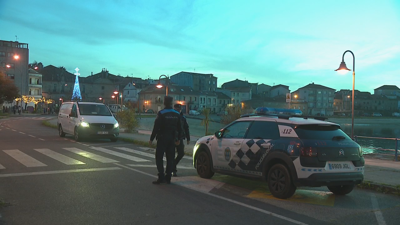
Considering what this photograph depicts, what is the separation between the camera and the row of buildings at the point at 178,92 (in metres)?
90.4

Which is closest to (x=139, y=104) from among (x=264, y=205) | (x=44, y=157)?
(x=44, y=157)

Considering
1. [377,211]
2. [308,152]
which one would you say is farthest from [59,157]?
[377,211]

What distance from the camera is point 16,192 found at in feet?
23.8

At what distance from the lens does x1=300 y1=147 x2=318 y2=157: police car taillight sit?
6809mm

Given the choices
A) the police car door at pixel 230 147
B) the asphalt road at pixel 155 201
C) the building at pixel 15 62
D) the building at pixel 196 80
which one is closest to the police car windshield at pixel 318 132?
the asphalt road at pixel 155 201

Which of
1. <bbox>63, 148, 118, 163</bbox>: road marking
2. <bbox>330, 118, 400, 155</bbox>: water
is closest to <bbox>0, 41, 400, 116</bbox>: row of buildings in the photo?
<bbox>330, 118, 400, 155</bbox>: water

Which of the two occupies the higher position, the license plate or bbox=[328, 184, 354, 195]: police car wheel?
the license plate

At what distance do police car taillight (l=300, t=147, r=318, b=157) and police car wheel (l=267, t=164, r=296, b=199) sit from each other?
19.6 inches

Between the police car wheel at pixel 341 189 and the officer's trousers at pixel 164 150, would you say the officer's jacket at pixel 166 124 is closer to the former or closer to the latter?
the officer's trousers at pixel 164 150

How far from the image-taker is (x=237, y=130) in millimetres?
8586

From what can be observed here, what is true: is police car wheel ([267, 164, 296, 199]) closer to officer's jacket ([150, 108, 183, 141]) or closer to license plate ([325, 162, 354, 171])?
license plate ([325, 162, 354, 171])

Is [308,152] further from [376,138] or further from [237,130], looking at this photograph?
[376,138]

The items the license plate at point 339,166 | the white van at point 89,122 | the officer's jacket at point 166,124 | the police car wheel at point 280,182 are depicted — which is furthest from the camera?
the white van at point 89,122

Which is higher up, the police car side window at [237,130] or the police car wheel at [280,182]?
the police car side window at [237,130]
